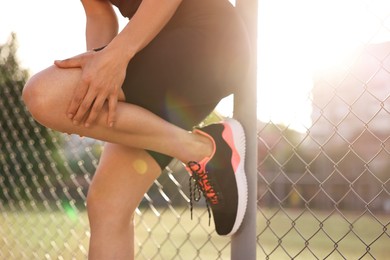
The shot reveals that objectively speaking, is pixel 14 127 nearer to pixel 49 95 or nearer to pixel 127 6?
pixel 127 6

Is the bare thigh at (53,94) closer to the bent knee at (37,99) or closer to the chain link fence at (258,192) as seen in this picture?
the bent knee at (37,99)

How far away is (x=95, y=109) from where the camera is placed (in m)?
1.93

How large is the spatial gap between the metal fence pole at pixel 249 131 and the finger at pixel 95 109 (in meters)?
0.60

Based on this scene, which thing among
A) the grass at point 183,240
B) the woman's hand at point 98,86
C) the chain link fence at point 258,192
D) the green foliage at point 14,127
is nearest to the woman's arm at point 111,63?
the woman's hand at point 98,86

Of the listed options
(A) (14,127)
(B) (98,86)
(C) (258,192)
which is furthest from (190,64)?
(A) (14,127)

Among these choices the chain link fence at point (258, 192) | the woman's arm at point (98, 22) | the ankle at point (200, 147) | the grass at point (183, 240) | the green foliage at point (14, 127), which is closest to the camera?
the ankle at point (200, 147)

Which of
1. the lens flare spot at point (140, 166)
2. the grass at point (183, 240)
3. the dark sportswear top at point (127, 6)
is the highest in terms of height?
the dark sportswear top at point (127, 6)

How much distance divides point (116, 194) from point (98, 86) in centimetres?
44

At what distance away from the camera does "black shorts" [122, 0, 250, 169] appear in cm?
201

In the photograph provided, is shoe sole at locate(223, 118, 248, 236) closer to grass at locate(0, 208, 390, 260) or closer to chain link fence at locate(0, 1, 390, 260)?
chain link fence at locate(0, 1, 390, 260)

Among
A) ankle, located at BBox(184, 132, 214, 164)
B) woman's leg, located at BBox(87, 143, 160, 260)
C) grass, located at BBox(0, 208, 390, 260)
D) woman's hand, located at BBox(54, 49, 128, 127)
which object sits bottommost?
grass, located at BBox(0, 208, 390, 260)

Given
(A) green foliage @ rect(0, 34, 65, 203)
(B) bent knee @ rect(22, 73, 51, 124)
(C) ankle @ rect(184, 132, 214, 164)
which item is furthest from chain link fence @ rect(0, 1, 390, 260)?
(B) bent knee @ rect(22, 73, 51, 124)

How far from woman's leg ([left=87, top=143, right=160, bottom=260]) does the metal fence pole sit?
13.3 inches

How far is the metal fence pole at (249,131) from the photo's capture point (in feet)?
7.80
